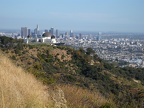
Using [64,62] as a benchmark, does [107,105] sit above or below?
above

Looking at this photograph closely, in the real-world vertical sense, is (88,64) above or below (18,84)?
below

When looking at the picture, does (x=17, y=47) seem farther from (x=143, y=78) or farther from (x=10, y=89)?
(x=10, y=89)

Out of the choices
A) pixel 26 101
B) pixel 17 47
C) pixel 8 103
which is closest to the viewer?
pixel 8 103

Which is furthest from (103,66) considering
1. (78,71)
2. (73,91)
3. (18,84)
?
(18,84)

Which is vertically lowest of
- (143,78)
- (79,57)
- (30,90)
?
(143,78)

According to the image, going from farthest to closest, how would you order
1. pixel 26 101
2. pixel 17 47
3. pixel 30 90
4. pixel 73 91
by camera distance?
pixel 17 47 < pixel 73 91 < pixel 30 90 < pixel 26 101

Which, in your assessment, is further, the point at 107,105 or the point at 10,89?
the point at 107,105

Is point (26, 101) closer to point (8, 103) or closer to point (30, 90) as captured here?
point (8, 103)

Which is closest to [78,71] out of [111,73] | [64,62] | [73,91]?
[64,62]

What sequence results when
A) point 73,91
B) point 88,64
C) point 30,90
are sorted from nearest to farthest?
point 30,90, point 73,91, point 88,64
